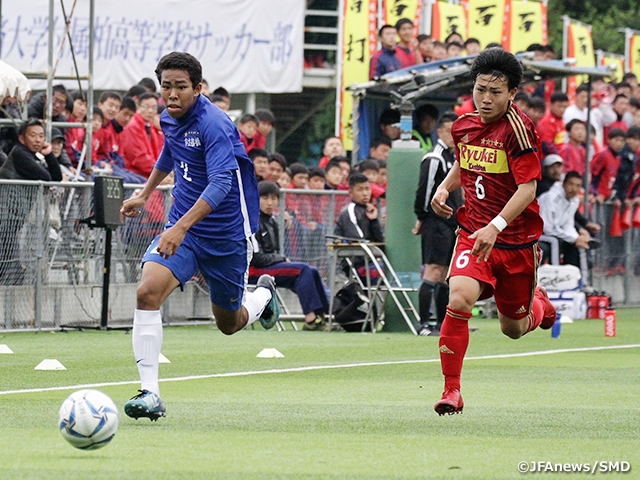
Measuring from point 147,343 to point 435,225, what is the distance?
827 centimetres

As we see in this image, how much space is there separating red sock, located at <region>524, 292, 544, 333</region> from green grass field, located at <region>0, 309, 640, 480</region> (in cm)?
49

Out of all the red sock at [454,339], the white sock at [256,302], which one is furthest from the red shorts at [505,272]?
the white sock at [256,302]

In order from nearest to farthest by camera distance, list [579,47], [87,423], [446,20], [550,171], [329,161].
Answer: [87,423], [329,161], [550,171], [446,20], [579,47]

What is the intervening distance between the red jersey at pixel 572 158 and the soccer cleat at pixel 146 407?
50.2 feet

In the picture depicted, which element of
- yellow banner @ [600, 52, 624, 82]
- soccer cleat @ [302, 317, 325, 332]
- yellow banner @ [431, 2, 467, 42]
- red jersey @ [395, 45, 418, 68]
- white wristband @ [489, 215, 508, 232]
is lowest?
soccer cleat @ [302, 317, 325, 332]

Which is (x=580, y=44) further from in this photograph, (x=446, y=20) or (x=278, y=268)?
(x=278, y=268)

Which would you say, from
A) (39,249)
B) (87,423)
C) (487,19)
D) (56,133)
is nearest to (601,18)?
(487,19)

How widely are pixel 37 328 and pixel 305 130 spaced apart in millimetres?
19157

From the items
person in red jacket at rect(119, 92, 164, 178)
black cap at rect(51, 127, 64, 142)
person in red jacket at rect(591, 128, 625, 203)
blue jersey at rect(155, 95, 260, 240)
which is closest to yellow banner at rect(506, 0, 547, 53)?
person in red jacket at rect(591, 128, 625, 203)

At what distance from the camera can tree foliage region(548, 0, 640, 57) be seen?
45188 millimetres

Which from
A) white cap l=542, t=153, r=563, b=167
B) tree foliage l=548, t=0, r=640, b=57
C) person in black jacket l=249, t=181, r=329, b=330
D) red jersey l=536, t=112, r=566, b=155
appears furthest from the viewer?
tree foliage l=548, t=0, r=640, b=57

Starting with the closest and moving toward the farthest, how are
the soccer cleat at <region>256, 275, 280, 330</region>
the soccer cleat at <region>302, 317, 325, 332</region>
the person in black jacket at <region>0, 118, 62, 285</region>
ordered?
the soccer cleat at <region>256, 275, 280, 330</region> → the person in black jacket at <region>0, 118, 62, 285</region> → the soccer cleat at <region>302, 317, 325, 332</region>

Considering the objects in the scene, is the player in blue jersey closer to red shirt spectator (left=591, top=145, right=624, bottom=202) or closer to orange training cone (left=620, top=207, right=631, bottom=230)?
red shirt spectator (left=591, top=145, right=624, bottom=202)

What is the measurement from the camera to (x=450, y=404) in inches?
327
